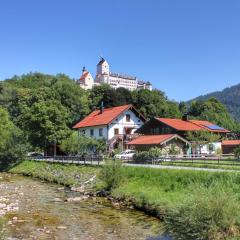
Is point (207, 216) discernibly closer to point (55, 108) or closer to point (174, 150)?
point (174, 150)

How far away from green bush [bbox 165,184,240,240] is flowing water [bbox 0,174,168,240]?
3.20 metres

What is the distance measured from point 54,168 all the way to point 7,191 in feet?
56.4

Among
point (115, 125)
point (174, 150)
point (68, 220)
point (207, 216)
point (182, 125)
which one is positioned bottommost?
point (68, 220)

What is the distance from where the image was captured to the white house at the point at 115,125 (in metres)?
70.1

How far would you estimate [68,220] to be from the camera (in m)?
25.3

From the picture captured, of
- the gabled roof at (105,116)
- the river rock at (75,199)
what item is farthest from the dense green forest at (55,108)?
the river rock at (75,199)

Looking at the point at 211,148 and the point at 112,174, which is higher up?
the point at 211,148

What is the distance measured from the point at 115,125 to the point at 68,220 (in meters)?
45.9

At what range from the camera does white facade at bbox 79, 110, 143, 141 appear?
231 ft

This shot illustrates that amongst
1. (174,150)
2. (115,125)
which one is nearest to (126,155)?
(174,150)

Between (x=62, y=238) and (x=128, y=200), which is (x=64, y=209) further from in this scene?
(x=62, y=238)

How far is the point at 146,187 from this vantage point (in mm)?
33062

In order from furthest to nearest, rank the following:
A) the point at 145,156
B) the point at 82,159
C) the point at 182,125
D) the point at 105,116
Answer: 1. the point at 105,116
2. the point at 182,125
3. the point at 82,159
4. the point at 145,156

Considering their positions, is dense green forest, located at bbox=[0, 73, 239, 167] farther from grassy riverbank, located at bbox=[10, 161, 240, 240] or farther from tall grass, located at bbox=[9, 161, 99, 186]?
grassy riverbank, located at bbox=[10, 161, 240, 240]
